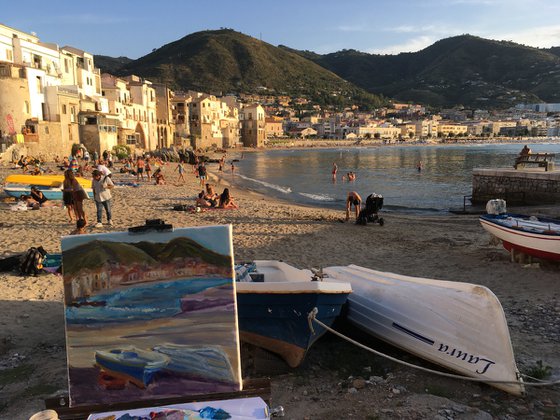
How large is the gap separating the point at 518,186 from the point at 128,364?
77.6ft

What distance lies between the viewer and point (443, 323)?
17.5ft

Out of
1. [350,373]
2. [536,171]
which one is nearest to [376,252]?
[350,373]

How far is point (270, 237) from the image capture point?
12922 mm

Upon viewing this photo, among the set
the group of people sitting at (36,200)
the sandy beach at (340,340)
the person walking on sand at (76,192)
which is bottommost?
the sandy beach at (340,340)

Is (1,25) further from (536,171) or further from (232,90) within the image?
(232,90)

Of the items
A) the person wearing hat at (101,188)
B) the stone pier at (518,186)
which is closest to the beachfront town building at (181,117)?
the stone pier at (518,186)

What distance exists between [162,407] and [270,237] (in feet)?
31.5

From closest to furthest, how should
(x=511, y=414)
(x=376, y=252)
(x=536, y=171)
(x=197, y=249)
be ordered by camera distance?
1. (x=197, y=249)
2. (x=511, y=414)
3. (x=376, y=252)
4. (x=536, y=171)

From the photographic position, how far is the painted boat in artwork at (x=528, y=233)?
9.51m

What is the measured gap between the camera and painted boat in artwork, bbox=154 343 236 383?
3537mm

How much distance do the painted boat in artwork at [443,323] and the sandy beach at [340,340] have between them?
0.74 feet

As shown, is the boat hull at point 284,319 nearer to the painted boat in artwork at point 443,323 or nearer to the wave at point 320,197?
the painted boat in artwork at point 443,323

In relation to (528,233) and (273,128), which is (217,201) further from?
(273,128)

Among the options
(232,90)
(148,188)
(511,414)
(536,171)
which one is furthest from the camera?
(232,90)
